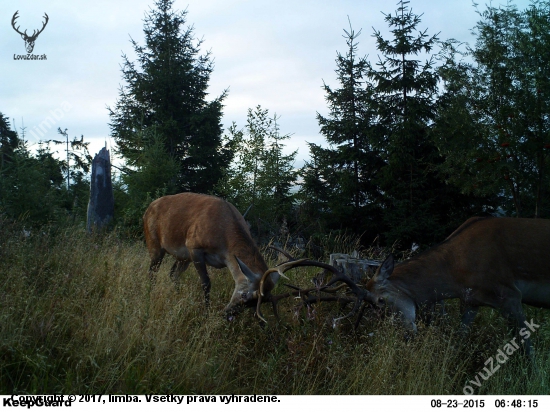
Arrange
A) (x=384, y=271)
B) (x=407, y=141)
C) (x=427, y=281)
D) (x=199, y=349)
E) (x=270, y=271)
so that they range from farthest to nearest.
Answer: (x=407, y=141) → (x=427, y=281) → (x=384, y=271) → (x=270, y=271) → (x=199, y=349)

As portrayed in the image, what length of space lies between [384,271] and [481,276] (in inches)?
44.5

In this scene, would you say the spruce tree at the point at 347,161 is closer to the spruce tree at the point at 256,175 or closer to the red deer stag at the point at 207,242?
the spruce tree at the point at 256,175

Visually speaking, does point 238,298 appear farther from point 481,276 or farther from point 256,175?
point 256,175

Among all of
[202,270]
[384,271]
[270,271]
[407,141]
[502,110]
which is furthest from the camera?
[407,141]

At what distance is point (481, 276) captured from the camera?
5391mm

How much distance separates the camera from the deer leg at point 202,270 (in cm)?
611

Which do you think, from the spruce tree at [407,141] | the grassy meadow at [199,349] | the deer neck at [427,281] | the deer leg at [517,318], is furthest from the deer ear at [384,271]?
the spruce tree at [407,141]

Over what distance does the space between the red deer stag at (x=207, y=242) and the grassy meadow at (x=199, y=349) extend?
42 centimetres

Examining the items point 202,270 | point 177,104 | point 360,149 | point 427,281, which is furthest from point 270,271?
point 177,104

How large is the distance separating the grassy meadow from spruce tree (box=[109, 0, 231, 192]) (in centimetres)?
1724

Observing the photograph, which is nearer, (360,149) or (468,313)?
(468,313)

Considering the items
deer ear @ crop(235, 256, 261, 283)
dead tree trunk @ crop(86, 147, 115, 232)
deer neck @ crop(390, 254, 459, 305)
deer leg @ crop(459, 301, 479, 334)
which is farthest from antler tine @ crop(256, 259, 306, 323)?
dead tree trunk @ crop(86, 147, 115, 232)

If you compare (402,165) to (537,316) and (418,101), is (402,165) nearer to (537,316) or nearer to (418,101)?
(418,101)

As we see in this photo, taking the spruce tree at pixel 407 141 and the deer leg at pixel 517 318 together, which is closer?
the deer leg at pixel 517 318
